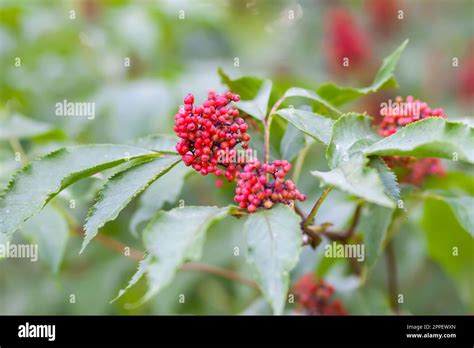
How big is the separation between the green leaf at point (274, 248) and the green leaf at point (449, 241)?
91 centimetres

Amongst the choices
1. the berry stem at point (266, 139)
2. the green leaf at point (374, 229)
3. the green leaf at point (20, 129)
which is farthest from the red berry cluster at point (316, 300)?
the green leaf at point (20, 129)

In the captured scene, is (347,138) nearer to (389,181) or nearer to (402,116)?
(389,181)

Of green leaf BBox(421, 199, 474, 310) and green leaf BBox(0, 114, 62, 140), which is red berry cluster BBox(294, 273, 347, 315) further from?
green leaf BBox(0, 114, 62, 140)

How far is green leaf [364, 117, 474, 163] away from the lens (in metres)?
1.02

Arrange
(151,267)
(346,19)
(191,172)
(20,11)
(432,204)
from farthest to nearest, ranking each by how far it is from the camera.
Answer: (346,19)
(20,11)
(432,204)
(191,172)
(151,267)

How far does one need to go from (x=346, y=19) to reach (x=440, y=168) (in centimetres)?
210

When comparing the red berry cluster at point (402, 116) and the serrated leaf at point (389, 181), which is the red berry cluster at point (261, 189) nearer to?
the serrated leaf at point (389, 181)

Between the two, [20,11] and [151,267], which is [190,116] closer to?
[151,267]

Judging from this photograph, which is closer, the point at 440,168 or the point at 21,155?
the point at 440,168

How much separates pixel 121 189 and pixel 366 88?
1.91ft
